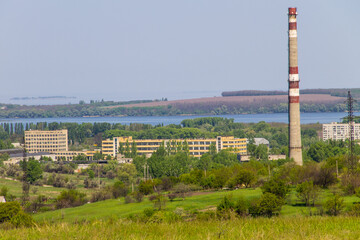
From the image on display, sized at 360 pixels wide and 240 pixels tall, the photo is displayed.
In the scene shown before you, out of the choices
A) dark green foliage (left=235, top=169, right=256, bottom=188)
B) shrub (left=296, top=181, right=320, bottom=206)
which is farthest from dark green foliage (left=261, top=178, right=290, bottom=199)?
dark green foliage (left=235, top=169, right=256, bottom=188)

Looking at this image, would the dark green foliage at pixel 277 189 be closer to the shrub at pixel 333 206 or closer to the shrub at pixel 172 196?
the shrub at pixel 333 206

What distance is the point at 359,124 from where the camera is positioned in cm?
11694

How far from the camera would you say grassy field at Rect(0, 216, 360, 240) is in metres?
8.92

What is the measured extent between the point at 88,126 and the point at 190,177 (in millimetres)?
95850

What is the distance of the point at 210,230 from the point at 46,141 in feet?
377

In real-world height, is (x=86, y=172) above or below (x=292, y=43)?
below

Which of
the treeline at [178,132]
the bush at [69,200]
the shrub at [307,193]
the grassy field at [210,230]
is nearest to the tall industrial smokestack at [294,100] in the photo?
the shrub at [307,193]

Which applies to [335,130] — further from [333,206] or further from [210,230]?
[210,230]

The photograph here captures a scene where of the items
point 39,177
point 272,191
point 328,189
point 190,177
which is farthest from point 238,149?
point 272,191

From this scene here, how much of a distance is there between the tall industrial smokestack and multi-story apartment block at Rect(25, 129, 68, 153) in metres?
72.1

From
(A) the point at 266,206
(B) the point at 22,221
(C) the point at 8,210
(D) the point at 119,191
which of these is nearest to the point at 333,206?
(A) the point at 266,206

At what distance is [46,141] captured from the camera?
122 meters

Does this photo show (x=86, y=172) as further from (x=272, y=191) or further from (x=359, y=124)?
(x=359, y=124)

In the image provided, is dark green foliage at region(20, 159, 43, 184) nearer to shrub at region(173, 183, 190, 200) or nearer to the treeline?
shrub at region(173, 183, 190, 200)
